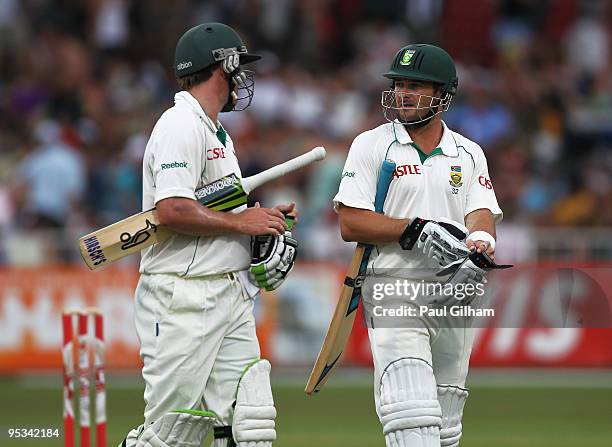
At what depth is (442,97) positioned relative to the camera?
7270 mm

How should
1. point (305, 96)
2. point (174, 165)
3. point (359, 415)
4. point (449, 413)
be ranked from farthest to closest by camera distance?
point (305, 96), point (359, 415), point (449, 413), point (174, 165)

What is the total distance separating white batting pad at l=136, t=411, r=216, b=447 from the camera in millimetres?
6785

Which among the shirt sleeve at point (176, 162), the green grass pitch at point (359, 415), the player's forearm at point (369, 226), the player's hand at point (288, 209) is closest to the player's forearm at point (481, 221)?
the player's forearm at point (369, 226)

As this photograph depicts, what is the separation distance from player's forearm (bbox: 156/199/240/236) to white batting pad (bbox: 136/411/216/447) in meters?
0.90

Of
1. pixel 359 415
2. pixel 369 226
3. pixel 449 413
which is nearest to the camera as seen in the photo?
pixel 369 226

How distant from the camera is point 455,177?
718 centimetres

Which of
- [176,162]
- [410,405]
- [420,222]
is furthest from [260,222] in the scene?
[410,405]

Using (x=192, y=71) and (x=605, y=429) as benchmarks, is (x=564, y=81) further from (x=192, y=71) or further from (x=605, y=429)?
(x=192, y=71)

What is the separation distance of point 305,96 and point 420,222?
33.2ft

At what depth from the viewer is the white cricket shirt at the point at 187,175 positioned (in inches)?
267

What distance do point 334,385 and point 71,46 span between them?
601 centimetres

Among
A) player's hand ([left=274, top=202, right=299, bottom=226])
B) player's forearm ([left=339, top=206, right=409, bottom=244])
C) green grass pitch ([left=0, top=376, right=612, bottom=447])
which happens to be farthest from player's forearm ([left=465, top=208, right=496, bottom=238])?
green grass pitch ([left=0, top=376, right=612, bottom=447])

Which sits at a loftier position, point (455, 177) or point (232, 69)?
point (232, 69)

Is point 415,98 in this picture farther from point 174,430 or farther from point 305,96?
point 305,96
